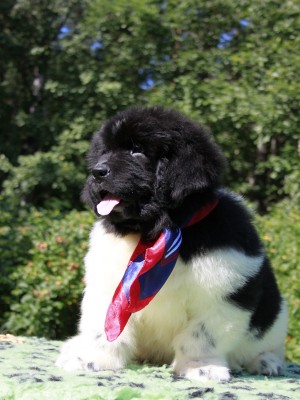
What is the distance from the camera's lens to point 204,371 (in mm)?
2725

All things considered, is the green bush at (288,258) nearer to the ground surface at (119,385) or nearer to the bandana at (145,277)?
the ground surface at (119,385)

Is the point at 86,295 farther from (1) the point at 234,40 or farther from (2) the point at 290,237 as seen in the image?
(1) the point at 234,40

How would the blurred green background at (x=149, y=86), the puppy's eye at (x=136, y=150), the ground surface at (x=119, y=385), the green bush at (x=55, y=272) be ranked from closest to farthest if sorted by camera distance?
1. the ground surface at (x=119, y=385)
2. the puppy's eye at (x=136, y=150)
3. the green bush at (x=55, y=272)
4. the blurred green background at (x=149, y=86)

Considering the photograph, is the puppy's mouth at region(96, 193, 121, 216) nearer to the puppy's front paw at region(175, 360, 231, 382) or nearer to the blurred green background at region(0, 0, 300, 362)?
the puppy's front paw at region(175, 360, 231, 382)

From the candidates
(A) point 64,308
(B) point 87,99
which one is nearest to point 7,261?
(A) point 64,308

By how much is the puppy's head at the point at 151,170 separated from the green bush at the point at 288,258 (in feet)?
8.99

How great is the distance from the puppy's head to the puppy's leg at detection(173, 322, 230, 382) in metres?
0.56

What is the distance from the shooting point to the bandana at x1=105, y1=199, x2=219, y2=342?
2713 mm

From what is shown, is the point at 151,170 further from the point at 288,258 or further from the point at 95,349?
the point at 288,258

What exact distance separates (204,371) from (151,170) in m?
1.04

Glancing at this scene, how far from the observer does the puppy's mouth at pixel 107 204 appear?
275 centimetres

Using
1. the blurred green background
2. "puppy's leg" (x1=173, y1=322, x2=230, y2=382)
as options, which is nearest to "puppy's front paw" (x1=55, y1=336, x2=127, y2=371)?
"puppy's leg" (x1=173, y1=322, x2=230, y2=382)

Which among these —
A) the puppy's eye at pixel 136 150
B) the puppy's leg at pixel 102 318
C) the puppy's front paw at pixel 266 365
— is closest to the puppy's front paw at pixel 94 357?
the puppy's leg at pixel 102 318

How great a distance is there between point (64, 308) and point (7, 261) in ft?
2.72
